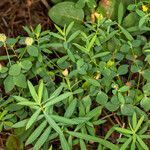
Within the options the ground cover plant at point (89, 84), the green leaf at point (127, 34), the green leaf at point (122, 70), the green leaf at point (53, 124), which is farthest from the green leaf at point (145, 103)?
the green leaf at point (53, 124)

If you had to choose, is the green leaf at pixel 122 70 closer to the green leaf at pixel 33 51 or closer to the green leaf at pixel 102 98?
the green leaf at pixel 102 98

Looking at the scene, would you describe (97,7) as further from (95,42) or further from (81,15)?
(95,42)

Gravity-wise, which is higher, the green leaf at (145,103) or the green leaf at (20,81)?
the green leaf at (20,81)

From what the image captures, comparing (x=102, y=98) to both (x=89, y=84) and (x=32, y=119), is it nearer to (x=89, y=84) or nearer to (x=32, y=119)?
(x=89, y=84)

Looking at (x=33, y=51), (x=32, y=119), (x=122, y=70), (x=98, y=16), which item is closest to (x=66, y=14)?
(x=98, y=16)

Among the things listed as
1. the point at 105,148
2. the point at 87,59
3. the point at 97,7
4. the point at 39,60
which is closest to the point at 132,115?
the point at 105,148

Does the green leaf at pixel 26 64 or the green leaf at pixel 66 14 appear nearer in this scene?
the green leaf at pixel 26 64

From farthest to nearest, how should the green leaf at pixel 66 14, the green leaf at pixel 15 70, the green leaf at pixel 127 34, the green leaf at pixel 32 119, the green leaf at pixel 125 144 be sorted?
the green leaf at pixel 66 14, the green leaf at pixel 127 34, the green leaf at pixel 15 70, the green leaf at pixel 125 144, the green leaf at pixel 32 119
